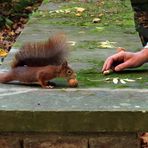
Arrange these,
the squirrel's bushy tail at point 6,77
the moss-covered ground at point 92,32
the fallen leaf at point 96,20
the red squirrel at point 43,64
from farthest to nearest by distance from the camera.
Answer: the fallen leaf at point 96,20, the moss-covered ground at point 92,32, the squirrel's bushy tail at point 6,77, the red squirrel at point 43,64

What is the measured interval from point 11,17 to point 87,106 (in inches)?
243

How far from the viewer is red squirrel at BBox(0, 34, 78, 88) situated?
8.26ft

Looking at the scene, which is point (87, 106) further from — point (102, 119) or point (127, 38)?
point (127, 38)

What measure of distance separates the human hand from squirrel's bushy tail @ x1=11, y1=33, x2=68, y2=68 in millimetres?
413

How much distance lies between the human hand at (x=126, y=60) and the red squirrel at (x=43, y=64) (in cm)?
42

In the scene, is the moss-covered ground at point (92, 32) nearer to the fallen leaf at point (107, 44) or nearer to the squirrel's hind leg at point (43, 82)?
the fallen leaf at point (107, 44)

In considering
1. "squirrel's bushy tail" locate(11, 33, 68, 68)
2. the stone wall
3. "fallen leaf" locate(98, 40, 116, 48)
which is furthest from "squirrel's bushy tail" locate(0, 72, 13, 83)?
"fallen leaf" locate(98, 40, 116, 48)

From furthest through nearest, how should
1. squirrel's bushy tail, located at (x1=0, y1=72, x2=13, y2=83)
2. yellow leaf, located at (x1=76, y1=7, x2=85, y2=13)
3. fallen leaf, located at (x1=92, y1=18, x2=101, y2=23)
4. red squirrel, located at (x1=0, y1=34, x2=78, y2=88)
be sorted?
1. yellow leaf, located at (x1=76, y1=7, x2=85, y2=13)
2. fallen leaf, located at (x1=92, y1=18, x2=101, y2=23)
3. squirrel's bushy tail, located at (x1=0, y1=72, x2=13, y2=83)
4. red squirrel, located at (x1=0, y1=34, x2=78, y2=88)

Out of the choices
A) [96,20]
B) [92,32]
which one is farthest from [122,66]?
[96,20]

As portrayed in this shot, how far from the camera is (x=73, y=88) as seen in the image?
2537 mm

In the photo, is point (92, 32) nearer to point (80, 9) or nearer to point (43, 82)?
point (80, 9)

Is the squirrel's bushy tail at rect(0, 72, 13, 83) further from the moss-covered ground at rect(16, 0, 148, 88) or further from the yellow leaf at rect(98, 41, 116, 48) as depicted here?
the yellow leaf at rect(98, 41, 116, 48)

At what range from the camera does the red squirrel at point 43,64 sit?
2.52 meters

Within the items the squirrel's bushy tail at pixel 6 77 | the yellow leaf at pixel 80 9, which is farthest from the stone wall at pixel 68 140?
the yellow leaf at pixel 80 9
